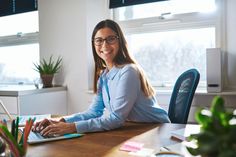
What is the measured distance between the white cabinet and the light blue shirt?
117cm

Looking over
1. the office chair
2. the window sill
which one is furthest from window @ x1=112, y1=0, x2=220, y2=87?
the office chair

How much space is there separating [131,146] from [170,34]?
1934mm

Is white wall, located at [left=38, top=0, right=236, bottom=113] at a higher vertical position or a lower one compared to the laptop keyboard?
higher

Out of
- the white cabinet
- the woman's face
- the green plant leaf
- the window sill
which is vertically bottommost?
the white cabinet

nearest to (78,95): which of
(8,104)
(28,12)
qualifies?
(8,104)

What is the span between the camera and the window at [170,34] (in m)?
2.55

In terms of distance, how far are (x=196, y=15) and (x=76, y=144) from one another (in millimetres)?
1964

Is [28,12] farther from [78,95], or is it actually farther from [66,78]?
[78,95]

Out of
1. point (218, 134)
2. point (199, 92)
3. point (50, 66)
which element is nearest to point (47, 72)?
point (50, 66)

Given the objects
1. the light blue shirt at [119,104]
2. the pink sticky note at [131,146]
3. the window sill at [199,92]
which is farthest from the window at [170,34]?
the pink sticky note at [131,146]

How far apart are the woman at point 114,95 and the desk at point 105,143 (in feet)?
0.25

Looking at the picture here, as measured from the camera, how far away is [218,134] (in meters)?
0.47

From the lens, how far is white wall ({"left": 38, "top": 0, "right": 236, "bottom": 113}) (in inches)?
115

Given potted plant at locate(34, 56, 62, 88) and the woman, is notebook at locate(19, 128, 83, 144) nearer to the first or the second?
the woman
